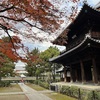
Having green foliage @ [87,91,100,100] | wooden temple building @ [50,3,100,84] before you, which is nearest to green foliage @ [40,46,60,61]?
wooden temple building @ [50,3,100,84]

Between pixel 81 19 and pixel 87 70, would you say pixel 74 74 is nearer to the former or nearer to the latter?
pixel 87 70

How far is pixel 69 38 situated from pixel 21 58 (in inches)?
590

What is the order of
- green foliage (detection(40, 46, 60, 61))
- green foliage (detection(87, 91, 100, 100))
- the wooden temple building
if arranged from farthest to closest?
1. green foliage (detection(40, 46, 60, 61))
2. the wooden temple building
3. green foliage (detection(87, 91, 100, 100))

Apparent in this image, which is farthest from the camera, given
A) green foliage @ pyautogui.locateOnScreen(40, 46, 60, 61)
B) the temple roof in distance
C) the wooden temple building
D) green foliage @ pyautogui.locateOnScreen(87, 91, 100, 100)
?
green foliage @ pyautogui.locateOnScreen(40, 46, 60, 61)

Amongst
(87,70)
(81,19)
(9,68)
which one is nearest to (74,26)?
(81,19)

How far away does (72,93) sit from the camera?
21516 mm

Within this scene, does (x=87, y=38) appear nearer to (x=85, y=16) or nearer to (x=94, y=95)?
(x=85, y=16)

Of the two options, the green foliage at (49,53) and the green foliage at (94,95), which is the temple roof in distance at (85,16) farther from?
the green foliage at (49,53)

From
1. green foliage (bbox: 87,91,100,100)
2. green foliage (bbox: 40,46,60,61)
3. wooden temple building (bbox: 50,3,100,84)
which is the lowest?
green foliage (bbox: 87,91,100,100)

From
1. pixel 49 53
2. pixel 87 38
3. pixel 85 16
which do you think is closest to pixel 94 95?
pixel 87 38

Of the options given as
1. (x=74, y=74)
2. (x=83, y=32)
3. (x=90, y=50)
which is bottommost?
(x=74, y=74)

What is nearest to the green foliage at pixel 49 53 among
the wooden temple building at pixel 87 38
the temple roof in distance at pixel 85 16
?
the wooden temple building at pixel 87 38

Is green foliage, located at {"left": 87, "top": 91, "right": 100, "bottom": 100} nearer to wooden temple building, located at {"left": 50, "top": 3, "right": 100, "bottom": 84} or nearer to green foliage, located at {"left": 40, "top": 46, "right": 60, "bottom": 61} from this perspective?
wooden temple building, located at {"left": 50, "top": 3, "right": 100, "bottom": 84}

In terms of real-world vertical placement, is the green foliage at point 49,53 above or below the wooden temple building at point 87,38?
above
